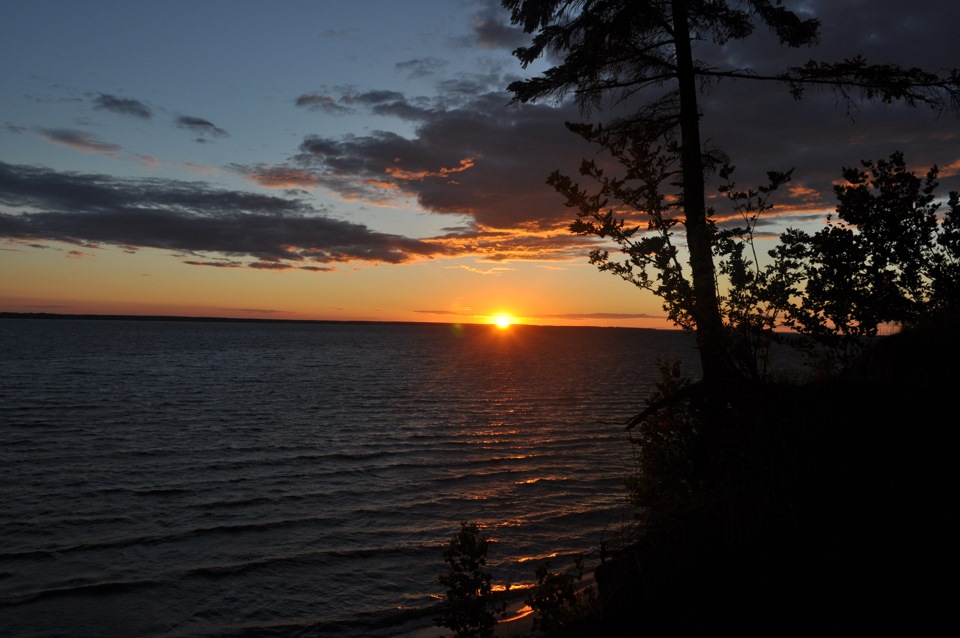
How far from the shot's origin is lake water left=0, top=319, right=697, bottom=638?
1270 cm

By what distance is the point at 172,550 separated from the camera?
1557cm

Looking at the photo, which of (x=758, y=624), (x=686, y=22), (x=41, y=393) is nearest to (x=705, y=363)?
(x=758, y=624)

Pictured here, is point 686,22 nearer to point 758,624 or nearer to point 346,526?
point 758,624

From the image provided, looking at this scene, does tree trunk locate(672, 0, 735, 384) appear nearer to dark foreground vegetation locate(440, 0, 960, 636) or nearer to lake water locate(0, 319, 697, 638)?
dark foreground vegetation locate(440, 0, 960, 636)

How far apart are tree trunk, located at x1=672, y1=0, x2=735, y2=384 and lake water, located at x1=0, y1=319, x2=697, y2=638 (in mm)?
7427

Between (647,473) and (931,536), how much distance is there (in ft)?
16.7

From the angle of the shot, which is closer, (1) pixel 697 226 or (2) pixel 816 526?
(2) pixel 816 526

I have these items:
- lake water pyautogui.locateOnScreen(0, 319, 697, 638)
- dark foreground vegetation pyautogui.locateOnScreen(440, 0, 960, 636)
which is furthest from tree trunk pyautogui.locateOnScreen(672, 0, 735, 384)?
lake water pyautogui.locateOnScreen(0, 319, 697, 638)

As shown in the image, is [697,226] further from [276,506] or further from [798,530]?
[276,506]

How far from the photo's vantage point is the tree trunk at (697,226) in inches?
404

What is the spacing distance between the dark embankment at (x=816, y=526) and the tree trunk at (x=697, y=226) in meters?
1.47

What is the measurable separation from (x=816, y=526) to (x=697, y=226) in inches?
217

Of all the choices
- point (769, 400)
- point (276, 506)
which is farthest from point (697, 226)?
point (276, 506)

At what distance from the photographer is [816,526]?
6512 mm
